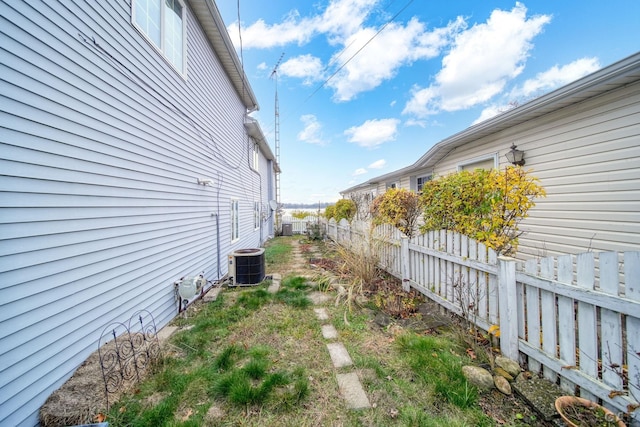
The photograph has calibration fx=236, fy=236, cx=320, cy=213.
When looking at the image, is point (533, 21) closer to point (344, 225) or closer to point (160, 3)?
point (344, 225)

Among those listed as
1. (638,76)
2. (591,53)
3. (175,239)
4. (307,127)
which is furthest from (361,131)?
(175,239)

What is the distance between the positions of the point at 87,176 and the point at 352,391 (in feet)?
10.3

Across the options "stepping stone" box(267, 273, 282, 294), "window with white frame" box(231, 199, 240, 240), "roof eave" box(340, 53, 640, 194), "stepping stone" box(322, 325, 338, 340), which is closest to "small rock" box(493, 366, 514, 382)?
"stepping stone" box(322, 325, 338, 340)

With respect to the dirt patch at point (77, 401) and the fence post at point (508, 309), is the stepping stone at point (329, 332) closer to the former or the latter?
A: the fence post at point (508, 309)

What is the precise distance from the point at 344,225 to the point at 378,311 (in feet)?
15.8

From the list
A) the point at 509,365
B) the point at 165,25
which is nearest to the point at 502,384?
the point at 509,365

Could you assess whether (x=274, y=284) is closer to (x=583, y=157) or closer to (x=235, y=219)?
(x=235, y=219)

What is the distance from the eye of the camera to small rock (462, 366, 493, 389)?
2031 mm

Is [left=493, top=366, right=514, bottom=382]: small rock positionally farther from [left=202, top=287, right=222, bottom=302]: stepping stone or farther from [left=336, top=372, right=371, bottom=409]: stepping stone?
[left=202, top=287, right=222, bottom=302]: stepping stone

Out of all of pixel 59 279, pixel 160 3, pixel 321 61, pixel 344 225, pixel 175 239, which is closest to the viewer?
pixel 59 279

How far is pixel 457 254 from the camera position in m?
3.05

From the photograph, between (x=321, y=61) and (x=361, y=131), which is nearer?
(x=321, y=61)

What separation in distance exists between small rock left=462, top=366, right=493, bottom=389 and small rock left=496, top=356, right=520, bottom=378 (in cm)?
18

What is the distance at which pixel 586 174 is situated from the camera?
3.85m
